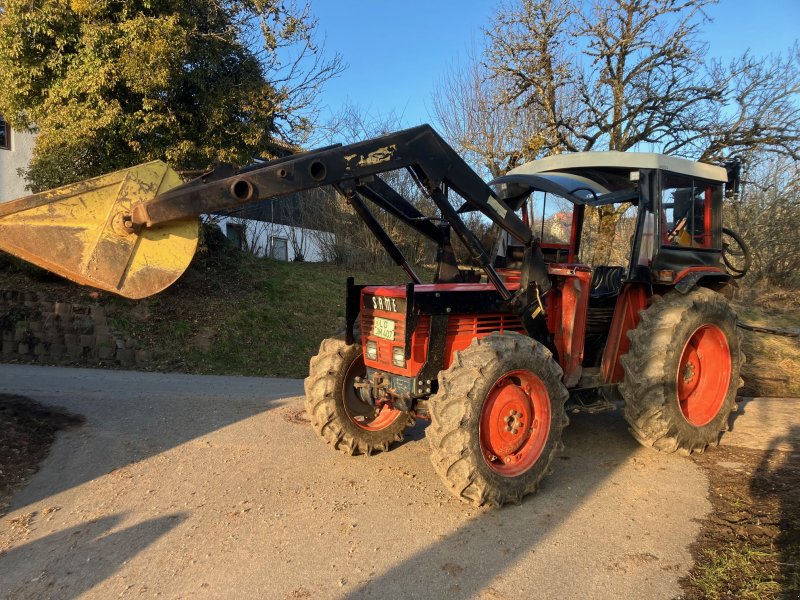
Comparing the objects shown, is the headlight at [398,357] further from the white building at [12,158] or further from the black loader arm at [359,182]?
the white building at [12,158]

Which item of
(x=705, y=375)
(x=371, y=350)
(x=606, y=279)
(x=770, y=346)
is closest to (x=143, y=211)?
(x=371, y=350)

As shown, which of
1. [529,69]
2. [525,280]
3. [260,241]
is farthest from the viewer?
[260,241]

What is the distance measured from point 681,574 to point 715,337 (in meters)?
3.04

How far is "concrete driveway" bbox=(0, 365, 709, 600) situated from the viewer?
121 inches

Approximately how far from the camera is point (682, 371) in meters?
5.28

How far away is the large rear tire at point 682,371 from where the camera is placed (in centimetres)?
475

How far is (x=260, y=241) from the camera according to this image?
2006 cm

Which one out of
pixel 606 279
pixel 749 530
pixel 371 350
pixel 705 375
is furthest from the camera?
pixel 606 279

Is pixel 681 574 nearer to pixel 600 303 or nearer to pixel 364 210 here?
pixel 600 303

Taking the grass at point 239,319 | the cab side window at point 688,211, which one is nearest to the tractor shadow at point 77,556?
the cab side window at point 688,211

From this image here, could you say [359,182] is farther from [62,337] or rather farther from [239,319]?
[62,337]

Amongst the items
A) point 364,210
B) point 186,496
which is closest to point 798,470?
point 364,210

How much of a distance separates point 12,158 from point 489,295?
617 inches

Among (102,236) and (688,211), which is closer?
(102,236)
